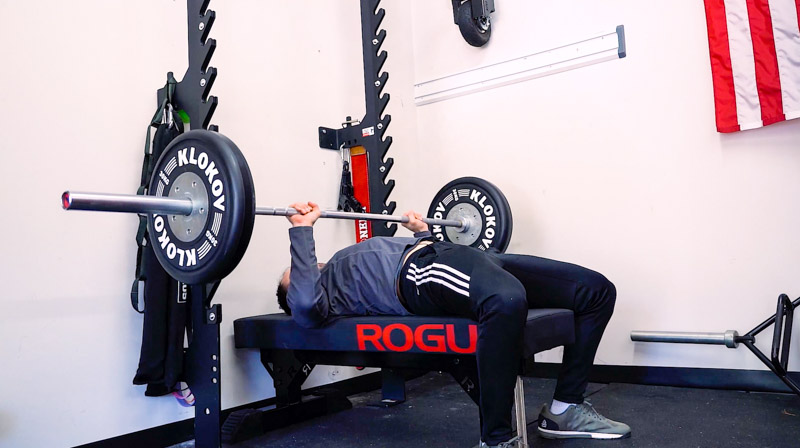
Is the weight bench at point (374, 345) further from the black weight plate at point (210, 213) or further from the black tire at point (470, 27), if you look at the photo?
the black tire at point (470, 27)

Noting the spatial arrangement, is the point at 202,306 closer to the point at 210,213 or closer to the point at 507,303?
the point at 210,213

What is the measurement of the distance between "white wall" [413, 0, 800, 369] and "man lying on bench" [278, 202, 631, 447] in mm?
818

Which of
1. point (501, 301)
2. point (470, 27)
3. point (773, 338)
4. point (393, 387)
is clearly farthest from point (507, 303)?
point (470, 27)

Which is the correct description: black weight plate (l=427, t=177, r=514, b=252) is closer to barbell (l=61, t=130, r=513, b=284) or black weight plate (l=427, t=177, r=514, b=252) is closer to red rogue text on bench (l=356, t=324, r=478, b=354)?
red rogue text on bench (l=356, t=324, r=478, b=354)

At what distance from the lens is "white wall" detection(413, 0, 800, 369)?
2484 mm

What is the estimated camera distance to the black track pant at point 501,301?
1.59 metres

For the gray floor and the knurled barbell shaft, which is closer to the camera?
the knurled barbell shaft

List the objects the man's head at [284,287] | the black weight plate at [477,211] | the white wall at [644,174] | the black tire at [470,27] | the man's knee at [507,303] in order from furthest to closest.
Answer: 1. the black tire at [470,27]
2. the black weight plate at [477,211]
3. the white wall at [644,174]
4. the man's head at [284,287]
5. the man's knee at [507,303]

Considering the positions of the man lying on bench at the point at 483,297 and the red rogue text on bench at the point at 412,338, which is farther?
the red rogue text on bench at the point at 412,338

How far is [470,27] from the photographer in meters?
3.11

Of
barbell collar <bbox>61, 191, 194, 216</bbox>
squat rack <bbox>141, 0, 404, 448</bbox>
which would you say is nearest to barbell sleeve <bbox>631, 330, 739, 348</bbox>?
squat rack <bbox>141, 0, 404, 448</bbox>

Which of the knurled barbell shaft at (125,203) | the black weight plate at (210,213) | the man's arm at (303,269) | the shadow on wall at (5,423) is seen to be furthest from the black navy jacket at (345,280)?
the shadow on wall at (5,423)

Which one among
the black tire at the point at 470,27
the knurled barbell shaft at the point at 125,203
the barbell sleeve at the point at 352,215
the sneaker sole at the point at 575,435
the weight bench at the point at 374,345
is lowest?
the sneaker sole at the point at 575,435

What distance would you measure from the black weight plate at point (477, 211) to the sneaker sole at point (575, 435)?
942 mm
